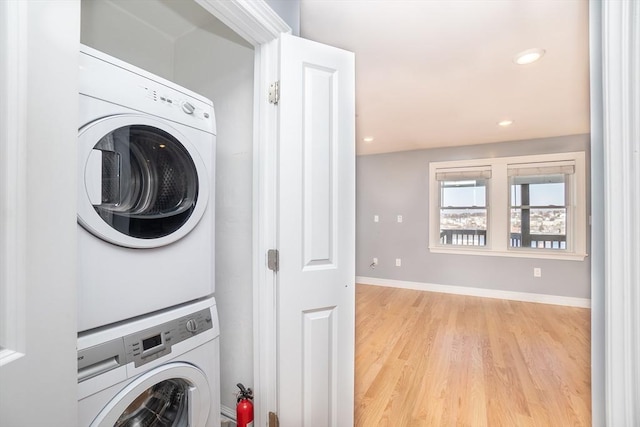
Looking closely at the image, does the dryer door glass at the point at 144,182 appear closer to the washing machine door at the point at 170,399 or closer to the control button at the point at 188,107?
the control button at the point at 188,107

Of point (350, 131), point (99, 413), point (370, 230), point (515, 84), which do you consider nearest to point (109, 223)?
point (99, 413)

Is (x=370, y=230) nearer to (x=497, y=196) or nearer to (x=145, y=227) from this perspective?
(x=497, y=196)

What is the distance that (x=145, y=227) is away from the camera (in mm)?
896

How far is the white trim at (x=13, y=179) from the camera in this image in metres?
0.49

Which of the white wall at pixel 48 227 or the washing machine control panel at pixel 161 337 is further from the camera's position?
the washing machine control panel at pixel 161 337

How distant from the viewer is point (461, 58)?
1788 millimetres

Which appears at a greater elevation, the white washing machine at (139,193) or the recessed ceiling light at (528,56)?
the recessed ceiling light at (528,56)

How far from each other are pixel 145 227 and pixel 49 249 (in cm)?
33

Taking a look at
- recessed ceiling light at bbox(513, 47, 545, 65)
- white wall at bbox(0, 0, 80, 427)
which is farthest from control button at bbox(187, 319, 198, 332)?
recessed ceiling light at bbox(513, 47, 545, 65)

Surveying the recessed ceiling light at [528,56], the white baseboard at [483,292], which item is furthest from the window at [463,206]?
the recessed ceiling light at [528,56]

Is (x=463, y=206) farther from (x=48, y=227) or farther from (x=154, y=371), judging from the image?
(x=48, y=227)

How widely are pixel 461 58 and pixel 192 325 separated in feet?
7.06

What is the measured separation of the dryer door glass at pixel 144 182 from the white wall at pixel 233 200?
0.37 m

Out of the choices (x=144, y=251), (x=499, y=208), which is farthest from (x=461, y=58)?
(x=499, y=208)
